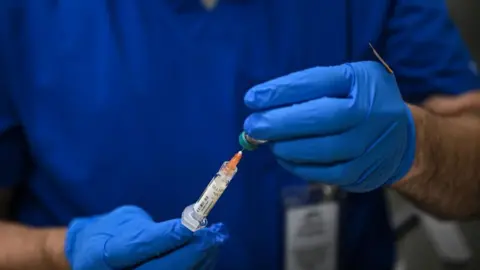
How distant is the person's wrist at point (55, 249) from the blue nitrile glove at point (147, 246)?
7 cm

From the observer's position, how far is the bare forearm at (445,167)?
936 mm

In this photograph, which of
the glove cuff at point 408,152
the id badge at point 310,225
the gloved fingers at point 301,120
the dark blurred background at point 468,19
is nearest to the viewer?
the gloved fingers at point 301,120

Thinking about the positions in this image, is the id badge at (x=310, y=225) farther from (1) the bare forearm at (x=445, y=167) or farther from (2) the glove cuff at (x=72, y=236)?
(2) the glove cuff at (x=72, y=236)

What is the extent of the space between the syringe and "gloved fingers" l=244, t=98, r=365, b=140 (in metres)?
0.05

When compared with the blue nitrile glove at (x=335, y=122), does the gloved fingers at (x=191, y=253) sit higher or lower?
lower

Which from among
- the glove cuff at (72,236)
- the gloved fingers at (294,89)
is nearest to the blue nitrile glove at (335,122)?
the gloved fingers at (294,89)

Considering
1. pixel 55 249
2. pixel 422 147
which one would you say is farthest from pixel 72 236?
pixel 422 147

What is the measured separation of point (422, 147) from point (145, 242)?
368mm

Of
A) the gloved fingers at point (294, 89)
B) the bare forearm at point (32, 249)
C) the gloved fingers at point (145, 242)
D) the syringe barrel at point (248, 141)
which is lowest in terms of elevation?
the bare forearm at point (32, 249)

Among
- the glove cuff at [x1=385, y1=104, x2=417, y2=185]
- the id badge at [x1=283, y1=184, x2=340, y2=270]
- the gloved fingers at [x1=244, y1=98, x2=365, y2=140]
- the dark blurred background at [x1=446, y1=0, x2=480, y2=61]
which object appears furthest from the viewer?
the dark blurred background at [x1=446, y1=0, x2=480, y2=61]

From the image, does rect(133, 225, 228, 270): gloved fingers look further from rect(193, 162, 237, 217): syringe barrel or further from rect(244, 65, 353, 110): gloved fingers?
rect(244, 65, 353, 110): gloved fingers

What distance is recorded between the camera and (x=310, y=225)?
100cm

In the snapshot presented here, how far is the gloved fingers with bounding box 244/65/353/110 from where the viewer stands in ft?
2.52

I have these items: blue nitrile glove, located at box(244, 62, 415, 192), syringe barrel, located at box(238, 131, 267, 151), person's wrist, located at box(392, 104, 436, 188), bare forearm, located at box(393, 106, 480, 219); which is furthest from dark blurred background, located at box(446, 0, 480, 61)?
syringe barrel, located at box(238, 131, 267, 151)
